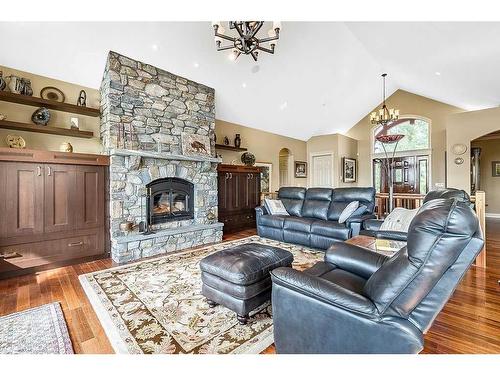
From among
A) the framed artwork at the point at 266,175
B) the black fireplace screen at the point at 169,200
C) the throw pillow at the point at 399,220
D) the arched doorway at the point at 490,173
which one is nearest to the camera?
the throw pillow at the point at 399,220

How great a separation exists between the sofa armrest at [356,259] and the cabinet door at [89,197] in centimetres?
337

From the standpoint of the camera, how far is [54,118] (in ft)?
12.9

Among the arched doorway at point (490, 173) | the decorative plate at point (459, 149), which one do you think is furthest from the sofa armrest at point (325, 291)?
the arched doorway at point (490, 173)

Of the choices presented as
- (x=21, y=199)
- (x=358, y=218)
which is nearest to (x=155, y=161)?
(x=21, y=199)

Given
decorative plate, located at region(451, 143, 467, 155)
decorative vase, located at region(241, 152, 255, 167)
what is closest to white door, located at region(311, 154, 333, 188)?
decorative vase, located at region(241, 152, 255, 167)

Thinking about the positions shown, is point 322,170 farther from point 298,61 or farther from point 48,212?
point 48,212

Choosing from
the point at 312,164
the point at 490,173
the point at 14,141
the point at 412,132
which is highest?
the point at 412,132

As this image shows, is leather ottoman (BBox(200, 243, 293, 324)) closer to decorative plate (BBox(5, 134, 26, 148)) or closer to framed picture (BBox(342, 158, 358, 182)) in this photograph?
decorative plate (BBox(5, 134, 26, 148))

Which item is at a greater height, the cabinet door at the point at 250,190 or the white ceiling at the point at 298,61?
the white ceiling at the point at 298,61

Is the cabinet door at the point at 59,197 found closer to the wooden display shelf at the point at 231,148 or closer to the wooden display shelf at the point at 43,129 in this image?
the wooden display shelf at the point at 43,129

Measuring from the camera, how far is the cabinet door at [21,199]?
3.04 meters

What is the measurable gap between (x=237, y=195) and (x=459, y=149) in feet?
18.8

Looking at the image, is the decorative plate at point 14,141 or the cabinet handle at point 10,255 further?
the decorative plate at point 14,141

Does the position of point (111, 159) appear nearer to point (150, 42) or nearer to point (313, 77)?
point (150, 42)
